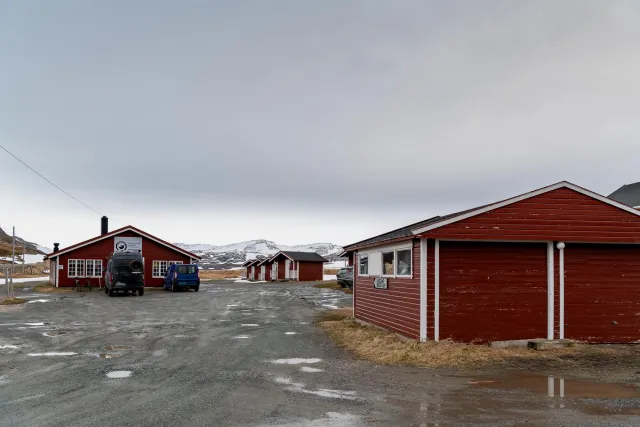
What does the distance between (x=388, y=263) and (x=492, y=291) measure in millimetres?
3518

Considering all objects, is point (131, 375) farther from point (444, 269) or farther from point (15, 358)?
point (444, 269)

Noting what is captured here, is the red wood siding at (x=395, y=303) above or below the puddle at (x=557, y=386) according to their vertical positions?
above

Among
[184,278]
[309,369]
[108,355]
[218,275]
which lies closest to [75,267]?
[184,278]

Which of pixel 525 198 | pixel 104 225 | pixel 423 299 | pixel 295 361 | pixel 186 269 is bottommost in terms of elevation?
pixel 295 361

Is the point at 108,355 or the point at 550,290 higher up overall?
the point at 550,290

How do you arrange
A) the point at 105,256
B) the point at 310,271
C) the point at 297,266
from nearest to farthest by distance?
the point at 105,256
the point at 297,266
the point at 310,271

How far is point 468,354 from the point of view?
12.3 metres

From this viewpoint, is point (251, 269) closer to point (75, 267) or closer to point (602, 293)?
point (75, 267)

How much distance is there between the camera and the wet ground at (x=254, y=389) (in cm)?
753

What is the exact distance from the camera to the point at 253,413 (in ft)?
25.6

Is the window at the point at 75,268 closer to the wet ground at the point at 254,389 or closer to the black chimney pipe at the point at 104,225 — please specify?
the black chimney pipe at the point at 104,225

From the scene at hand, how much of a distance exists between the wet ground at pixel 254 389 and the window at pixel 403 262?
2756 mm

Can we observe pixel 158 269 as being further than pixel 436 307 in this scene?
Yes

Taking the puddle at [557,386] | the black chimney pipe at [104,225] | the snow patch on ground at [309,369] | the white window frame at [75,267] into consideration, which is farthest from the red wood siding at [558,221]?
the black chimney pipe at [104,225]
